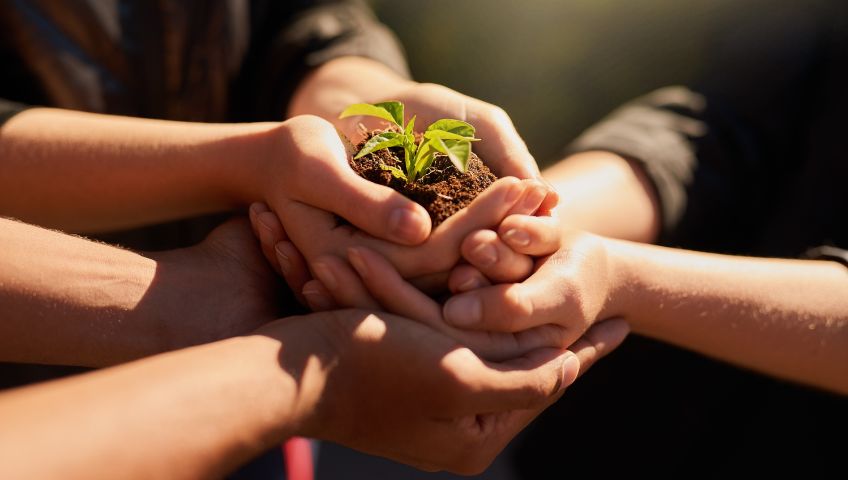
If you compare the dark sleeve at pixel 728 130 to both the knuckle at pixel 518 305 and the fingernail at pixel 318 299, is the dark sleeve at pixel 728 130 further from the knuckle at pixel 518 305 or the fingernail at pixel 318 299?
the fingernail at pixel 318 299

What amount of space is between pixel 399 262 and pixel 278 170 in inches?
11.2

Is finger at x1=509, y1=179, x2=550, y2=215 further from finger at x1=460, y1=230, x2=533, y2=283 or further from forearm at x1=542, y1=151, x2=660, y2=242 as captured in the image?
forearm at x1=542, y1=151, x2=660, y2=242

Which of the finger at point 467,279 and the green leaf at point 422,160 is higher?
the green leaf at point 422,160

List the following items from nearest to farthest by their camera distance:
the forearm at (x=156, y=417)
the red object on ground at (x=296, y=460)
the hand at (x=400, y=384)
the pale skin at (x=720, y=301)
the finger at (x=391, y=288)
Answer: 1. the forearm at (x=156, y=417)
2. the hand at (x=400, y=384)
3. the finger at (x=391, y=288)
4. the pale skin at (x=720, y=301)
5. the red object on ground at (x=296, y=460)

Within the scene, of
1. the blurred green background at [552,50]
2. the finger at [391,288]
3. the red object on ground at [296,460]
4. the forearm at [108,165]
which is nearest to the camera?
the finger at [391,288]

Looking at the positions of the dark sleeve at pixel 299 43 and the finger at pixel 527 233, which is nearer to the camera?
the finger at pixel 527 233

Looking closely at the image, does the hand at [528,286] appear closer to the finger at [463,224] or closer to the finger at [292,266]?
the finger at [463,224]

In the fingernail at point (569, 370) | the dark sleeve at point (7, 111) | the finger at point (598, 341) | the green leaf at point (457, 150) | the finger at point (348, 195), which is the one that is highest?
the green leaf at point (457, 150)

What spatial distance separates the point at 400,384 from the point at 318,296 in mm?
234

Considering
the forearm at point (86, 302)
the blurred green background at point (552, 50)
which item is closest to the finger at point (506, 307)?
the forearm at point (86, 302)

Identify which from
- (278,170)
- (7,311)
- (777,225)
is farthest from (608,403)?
(7,311)

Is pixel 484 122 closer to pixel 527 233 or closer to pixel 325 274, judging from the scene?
pixel 527 233

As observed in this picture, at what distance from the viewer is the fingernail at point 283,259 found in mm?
1212

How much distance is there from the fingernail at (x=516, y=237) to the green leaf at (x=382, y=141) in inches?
9.6
